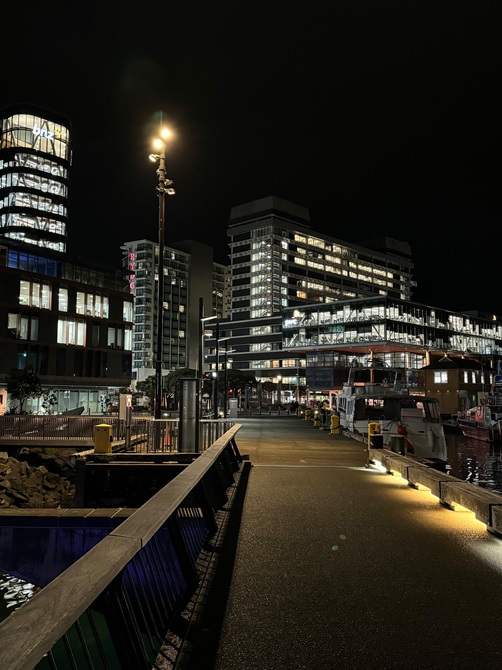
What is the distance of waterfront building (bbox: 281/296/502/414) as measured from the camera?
11781 centimetres

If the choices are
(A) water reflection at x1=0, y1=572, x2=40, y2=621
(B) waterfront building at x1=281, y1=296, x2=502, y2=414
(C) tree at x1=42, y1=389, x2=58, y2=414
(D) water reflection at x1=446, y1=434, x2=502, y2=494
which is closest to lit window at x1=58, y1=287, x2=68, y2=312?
(C) tree at x1=42, y1=389, x2=58, y2=414

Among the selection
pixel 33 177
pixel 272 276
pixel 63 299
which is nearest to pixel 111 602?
pixel 63 299

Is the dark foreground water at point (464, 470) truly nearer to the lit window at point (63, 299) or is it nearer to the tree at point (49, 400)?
the tree at point (49, 400)

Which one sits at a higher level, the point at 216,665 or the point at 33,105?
the point at 33,105

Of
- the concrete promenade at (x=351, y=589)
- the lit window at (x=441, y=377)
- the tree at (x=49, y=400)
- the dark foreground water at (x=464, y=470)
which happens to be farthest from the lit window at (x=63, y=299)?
the concrete promenade at (x=351, y=589)

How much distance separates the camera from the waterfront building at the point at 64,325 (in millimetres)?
70125

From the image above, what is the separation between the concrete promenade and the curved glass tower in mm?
126998

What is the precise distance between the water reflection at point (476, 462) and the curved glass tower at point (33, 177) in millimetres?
102322

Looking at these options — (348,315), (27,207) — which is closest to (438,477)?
(348,315)

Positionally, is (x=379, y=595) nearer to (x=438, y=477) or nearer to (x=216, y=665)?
(x=216, y=665)

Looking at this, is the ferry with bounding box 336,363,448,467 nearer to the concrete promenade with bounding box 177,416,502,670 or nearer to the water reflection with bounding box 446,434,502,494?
the water reflection with bounding box 446,434,502,494

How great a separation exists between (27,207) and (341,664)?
444ft

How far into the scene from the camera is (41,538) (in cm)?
1277

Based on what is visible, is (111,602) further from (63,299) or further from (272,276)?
(272,276)
